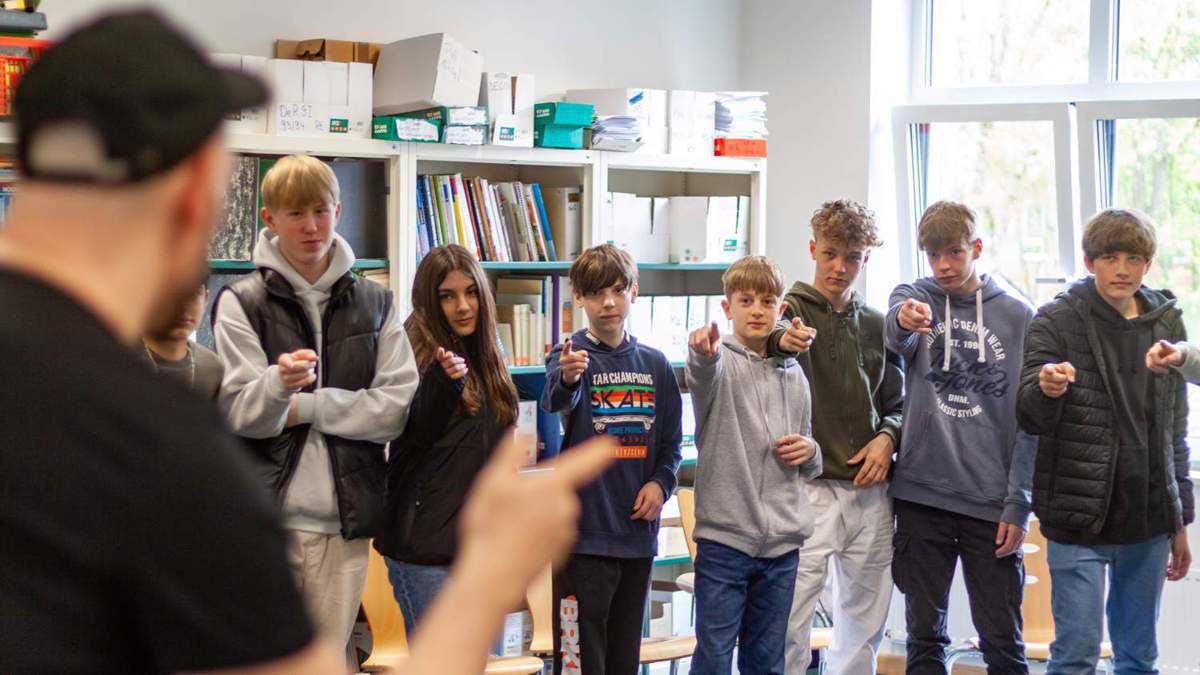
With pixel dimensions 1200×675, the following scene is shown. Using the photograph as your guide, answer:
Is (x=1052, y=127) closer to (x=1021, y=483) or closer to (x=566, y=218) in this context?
(x=566, y=218)

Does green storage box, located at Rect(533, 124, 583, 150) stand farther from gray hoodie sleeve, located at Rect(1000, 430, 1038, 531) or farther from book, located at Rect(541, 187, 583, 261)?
gray hoodie sleeve, located at Rect(1000, 430, 1038, 531)

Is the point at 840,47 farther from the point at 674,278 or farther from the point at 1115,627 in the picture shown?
the point at 1115,627

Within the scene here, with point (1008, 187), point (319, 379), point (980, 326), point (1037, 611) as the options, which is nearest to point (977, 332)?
point (980, 326)

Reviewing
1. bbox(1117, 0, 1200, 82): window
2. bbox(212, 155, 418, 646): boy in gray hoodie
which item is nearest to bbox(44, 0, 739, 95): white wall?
bbox(212, 155, 418, 646): boy in gray hoodie

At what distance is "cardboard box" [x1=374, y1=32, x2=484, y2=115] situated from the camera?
13.2ft

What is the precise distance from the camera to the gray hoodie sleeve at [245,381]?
2.69 metres

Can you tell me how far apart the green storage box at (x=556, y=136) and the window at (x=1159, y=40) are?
2207mm

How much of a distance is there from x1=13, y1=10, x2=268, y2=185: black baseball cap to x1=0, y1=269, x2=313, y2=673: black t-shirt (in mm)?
77

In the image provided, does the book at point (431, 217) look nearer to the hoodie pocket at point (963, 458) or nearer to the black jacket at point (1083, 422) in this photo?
the hoodie pocket at point (963, 458)

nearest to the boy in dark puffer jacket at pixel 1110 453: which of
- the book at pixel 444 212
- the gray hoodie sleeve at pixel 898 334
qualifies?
the gray hoodie sleeve at pixel 898 334

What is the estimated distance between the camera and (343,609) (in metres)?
2.90

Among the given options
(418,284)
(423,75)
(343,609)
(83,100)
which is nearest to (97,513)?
→ (83,100)

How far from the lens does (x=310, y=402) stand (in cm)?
281

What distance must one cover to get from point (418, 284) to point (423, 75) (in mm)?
1075
